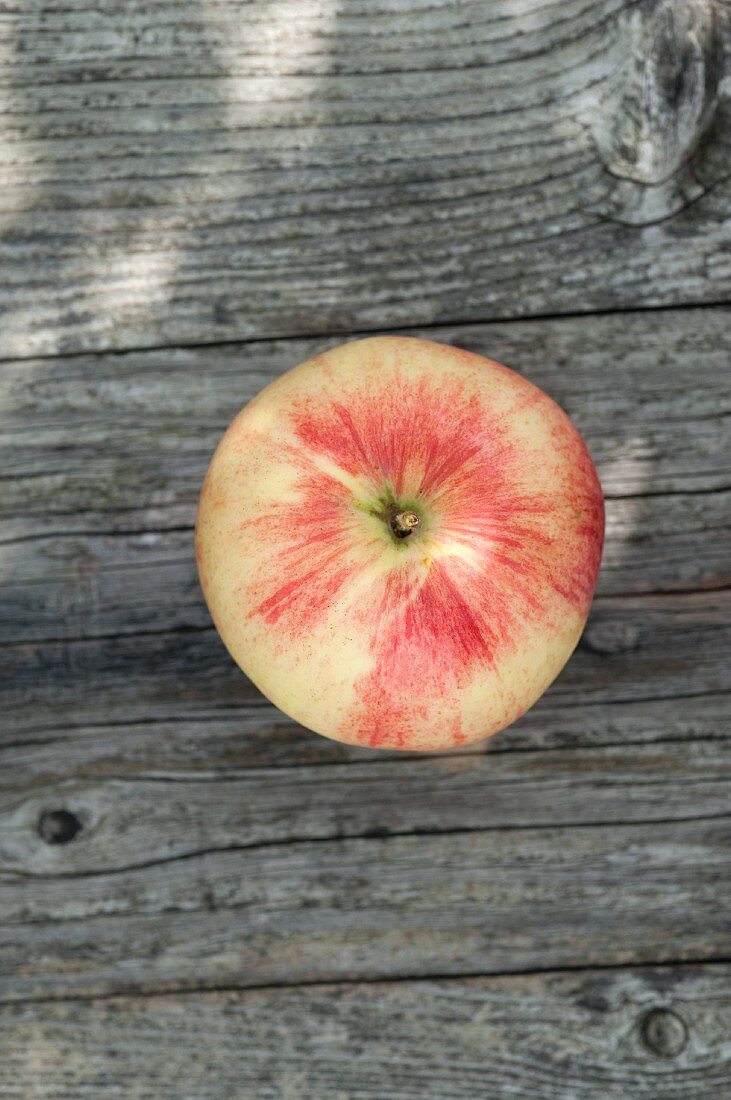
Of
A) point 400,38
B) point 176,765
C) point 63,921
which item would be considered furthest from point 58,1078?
point 400,38

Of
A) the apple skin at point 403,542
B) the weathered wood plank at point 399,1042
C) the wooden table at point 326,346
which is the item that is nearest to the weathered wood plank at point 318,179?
the wooden table at point 326,346

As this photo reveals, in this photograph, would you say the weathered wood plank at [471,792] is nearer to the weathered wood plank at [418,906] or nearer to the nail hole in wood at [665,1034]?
the weathered wood plank at [418,906]

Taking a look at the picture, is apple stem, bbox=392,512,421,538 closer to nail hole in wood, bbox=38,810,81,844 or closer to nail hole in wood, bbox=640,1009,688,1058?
nail hole in wood, bbox=38,810,81,844

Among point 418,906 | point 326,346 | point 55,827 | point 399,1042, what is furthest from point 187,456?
point 399,1042

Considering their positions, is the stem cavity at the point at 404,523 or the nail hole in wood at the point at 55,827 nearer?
the stem cavity at the point at 404,523

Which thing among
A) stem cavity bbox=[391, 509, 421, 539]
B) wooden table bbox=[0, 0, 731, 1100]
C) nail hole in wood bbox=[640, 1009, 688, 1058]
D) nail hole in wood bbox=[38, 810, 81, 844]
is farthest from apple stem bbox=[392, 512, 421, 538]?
nail hole in wood bbox=[640, 1009, 688, 1058]

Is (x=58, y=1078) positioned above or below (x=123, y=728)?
below

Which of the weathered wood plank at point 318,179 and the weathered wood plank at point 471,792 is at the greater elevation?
the weathered wood plank at point 318,179

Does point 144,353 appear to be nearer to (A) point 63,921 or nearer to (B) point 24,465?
(B) point 24,465
